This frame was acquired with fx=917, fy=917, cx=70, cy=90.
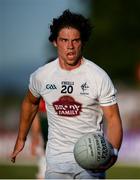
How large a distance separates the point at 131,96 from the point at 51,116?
36.1 m

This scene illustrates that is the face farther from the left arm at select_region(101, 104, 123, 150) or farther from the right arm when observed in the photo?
the right arm

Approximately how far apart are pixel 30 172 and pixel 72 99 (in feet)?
39.8

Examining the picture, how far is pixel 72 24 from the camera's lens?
9.34 meters

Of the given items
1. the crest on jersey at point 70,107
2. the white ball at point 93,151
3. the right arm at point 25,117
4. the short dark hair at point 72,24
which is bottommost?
the right arm at point 25,117

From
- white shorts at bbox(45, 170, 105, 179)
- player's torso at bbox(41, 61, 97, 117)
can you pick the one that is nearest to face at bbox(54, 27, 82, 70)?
player's torso at bbox(41, 61, 97, 117)

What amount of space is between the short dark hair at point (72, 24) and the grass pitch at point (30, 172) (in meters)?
9.99

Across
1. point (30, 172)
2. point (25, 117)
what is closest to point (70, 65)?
point (25, 117)

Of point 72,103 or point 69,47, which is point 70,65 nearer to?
point 69,47

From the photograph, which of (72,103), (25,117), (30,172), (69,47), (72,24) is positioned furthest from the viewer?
(30,172)

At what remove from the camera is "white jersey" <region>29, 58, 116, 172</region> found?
359 inches

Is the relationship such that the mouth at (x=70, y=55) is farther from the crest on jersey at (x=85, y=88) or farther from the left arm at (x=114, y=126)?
the left arm at (x=114, y=126)

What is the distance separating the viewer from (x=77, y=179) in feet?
30.3

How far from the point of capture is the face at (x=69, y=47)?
9.14 m

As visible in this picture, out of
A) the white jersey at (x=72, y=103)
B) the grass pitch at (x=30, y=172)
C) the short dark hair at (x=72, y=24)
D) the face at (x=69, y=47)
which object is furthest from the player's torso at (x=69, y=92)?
the grass pitch at (x=30, y=172)
